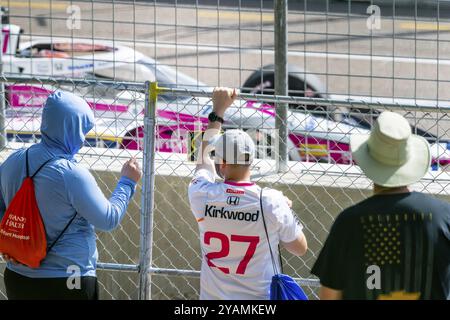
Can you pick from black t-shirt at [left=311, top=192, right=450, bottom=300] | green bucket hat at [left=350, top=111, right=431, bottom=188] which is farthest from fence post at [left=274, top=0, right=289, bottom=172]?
black t-shirt at [left=311, top=192, right=450, bottom=300]

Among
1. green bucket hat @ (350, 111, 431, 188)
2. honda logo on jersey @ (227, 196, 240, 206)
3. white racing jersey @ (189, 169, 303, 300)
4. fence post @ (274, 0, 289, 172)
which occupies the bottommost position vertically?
white racing jersey @ (189, 169, 303, 300)

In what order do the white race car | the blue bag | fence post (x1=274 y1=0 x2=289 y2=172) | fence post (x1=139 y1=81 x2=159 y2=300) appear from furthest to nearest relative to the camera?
the white race car < fence post (x1=274 y1=0 x2=289 y2=172) < fence post (x1=139 y1=81 x2=159 y2=300) < the blue bag

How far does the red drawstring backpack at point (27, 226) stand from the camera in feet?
Answer: 15.5

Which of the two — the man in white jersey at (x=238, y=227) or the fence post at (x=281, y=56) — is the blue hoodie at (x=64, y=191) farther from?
the fence post at (x=281, y=56)

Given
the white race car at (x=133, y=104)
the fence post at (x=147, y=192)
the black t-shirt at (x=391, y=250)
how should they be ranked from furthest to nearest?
the white race car at (x=133, y=104)
the fence post at (x=147, y=192)
the black t-shirt at (x=391, y=250)

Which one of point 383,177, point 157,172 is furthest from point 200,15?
point 383,177

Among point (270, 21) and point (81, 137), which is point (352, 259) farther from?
point (270, 21)

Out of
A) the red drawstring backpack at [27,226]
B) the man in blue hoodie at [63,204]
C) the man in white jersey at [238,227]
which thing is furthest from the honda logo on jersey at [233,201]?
the red drawstring backpack at [27,226]

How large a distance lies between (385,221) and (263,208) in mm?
924

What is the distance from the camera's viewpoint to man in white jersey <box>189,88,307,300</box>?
4.70m

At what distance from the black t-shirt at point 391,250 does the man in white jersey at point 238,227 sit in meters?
0.76

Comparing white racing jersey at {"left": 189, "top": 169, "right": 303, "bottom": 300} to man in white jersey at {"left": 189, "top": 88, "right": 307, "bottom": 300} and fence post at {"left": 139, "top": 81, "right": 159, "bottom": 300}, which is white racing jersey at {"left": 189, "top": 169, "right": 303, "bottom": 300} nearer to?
man in white jersey at {"left": 189, "top": 88, "right": 307, "bottom": 300}
